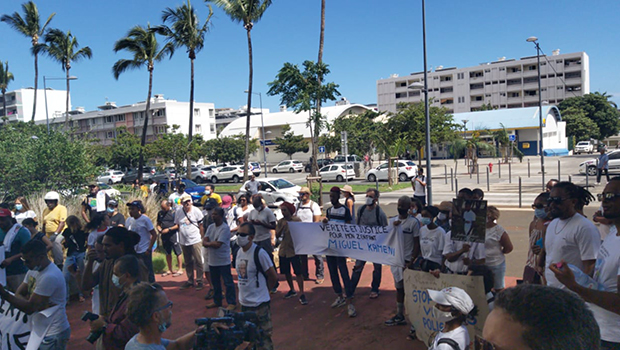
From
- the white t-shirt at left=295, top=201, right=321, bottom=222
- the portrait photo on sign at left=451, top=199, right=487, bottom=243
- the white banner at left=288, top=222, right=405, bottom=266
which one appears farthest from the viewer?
the white t-shirt at left=295, top=201, right=321, bottom=222

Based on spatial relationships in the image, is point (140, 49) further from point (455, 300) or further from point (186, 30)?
point (455, 300)

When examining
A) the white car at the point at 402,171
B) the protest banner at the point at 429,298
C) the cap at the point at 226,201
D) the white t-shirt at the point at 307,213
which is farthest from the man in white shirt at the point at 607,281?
the white car at the point at 402,171

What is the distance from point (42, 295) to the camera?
14.7ft

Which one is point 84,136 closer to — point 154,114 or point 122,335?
point 122,335

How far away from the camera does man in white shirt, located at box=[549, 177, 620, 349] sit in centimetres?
297

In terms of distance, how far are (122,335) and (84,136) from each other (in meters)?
16.5

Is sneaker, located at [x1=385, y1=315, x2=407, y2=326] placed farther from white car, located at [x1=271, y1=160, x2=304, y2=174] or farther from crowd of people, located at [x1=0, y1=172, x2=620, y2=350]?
white car, located at [x1=271, y1=160, x2=304, y2=174]

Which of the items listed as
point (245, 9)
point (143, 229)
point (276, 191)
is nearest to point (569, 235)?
point (143, 229)

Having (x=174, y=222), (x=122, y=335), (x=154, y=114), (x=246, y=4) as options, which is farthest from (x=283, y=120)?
(x=122, y=335)

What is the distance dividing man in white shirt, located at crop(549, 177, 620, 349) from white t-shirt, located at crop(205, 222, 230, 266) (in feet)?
16.4

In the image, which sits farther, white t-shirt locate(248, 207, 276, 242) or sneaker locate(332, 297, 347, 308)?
white t-shirt locate(248, 207, 276, 242)

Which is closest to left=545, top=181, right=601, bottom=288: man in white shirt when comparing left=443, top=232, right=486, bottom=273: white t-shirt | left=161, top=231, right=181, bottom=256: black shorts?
left=443, top=232, right=486, bottom=273: white t-shirt

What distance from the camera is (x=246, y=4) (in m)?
25.9

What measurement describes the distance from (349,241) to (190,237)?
333 cm
